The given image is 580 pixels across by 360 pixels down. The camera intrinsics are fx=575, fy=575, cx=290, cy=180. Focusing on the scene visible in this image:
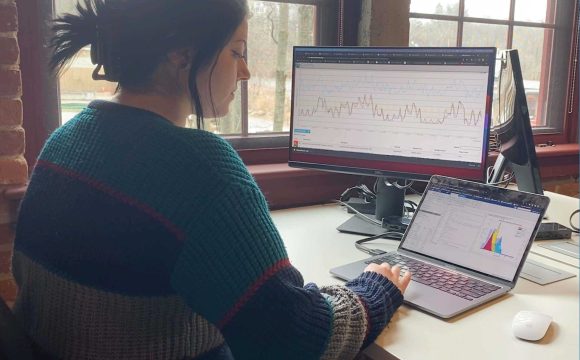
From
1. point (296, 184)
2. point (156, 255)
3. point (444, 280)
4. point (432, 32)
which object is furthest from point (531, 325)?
point (432, 32)

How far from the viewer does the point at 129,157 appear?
2.53 ft

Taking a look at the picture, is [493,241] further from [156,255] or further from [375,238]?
[156,255]

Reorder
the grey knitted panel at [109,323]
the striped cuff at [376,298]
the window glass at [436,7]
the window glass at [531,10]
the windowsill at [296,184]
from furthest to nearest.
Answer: the window glass at [531,10]
the window glass at [436,7]
the windowsill at [296,184]
the striped cuff at [376,298]
the grey knitted panel at [109,323]

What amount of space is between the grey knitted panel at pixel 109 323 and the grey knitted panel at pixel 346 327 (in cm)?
19

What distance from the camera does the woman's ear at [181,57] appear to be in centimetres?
84

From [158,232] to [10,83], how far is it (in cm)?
83

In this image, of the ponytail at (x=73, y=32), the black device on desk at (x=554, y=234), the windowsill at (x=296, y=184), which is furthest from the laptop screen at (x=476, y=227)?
the ponytail at (x=73, y=32)

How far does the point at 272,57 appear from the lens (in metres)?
1.89

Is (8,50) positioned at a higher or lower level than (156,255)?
higher

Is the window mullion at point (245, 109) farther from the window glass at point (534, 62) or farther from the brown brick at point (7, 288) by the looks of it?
the window glass at point (534, 62)

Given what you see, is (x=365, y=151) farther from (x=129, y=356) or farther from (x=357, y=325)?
(x=129, y=356)

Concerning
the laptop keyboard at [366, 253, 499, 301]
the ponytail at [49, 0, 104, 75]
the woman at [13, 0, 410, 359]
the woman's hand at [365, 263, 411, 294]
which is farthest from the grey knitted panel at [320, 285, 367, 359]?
the ponytail at [49, 0, 104, 75]

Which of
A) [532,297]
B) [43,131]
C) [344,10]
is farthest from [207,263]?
[344,10]

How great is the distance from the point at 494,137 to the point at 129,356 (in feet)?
3.82
